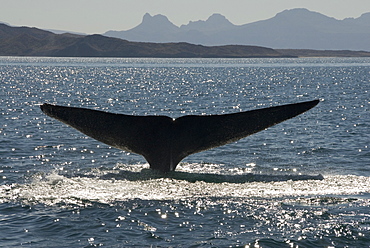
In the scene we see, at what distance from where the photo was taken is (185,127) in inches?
475

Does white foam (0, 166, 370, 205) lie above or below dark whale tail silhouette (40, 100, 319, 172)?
below

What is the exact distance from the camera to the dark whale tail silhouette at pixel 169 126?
11688 mm

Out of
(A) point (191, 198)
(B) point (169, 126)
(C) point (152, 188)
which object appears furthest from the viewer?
(C) point (152, 188)

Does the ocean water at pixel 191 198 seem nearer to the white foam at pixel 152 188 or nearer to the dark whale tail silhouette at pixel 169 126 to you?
the white foam at pixel 152 188

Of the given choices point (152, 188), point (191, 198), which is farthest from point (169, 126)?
point (191, 198)

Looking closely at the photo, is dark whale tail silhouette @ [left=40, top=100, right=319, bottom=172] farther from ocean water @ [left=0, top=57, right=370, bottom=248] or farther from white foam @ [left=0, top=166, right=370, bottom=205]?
ocean water @ [left=0, top=57, right=370, bottom=248]

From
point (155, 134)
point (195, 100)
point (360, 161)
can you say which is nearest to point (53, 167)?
point (155, 134)

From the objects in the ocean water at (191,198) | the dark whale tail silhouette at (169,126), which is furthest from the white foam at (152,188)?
the dark whale tail silhouette at (169,126)

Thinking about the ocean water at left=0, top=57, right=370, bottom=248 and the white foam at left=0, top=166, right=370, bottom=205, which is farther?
the white foam at left=0, top=166, right=370, bottom=205

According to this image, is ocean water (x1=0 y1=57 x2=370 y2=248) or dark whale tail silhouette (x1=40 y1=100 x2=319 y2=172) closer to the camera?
ocean water (x1=0 y1=57 x2=370 y2=248)

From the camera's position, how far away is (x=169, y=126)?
12070 millimetres

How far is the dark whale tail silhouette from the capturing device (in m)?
11.7

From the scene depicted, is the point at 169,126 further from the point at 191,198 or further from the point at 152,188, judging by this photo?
the point at 191,198

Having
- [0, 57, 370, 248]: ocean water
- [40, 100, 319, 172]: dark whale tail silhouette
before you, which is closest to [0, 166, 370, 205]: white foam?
[0, 57, 370, 248]: ocean water
